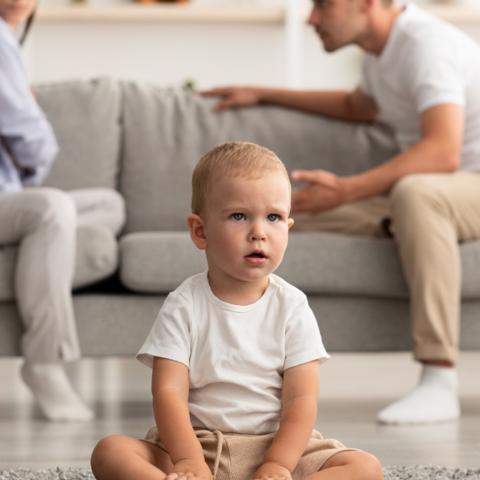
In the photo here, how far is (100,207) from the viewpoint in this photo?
1860 millimetres

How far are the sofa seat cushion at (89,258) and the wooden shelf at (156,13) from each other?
2.59 metres

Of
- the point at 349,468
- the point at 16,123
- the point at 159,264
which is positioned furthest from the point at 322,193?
the point at 349,468

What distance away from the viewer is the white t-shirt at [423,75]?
5.45 feet

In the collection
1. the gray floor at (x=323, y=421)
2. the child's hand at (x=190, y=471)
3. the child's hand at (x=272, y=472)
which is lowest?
the gray floor at (x=323, y=421)

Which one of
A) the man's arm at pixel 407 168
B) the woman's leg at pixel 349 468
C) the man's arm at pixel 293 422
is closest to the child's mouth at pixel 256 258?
the man's arm at pixel 293 422

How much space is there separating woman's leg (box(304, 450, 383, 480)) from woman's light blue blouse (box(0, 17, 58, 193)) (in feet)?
3.80

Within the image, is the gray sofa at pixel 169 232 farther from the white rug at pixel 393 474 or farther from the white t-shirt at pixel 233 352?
the white t-shirt at pixel 233 352

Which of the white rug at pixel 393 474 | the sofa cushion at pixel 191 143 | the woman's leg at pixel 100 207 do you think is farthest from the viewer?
the sofa cushion at pixel 191 143

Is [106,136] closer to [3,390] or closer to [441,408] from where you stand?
[3,390]

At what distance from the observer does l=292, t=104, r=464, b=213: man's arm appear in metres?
1.60

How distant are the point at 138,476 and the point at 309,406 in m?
0.20

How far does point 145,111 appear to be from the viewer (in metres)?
2.14

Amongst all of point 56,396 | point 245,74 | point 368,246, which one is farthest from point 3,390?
point 245,74

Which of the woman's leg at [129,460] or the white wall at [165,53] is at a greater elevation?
the woman's leg at [129,460]
